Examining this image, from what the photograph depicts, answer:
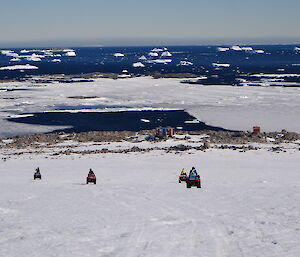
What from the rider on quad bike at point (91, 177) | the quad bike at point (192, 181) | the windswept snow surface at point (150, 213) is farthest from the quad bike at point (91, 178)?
the quad bike at point (192, 181)

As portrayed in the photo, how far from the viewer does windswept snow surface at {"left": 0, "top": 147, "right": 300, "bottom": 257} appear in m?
12.0

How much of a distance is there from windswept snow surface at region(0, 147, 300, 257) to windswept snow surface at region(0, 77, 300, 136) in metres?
21.2

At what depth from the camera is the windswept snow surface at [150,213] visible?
39.3ft

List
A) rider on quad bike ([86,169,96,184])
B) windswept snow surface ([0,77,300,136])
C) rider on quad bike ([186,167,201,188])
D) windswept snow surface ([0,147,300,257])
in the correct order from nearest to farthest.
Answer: windswept snow surface ([0,147,300,257]), rider on quad bike ([186,167,201,188]), rider on quad bike ([86,169,96,184]), windswept snow surface ([0,77,300,136])

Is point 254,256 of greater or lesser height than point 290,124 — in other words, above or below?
above

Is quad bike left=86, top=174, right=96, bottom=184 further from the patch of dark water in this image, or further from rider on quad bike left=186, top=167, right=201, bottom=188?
the patch of dark water

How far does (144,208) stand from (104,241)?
3586 millimetres

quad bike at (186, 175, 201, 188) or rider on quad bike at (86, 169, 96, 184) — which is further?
rider on quad bike at (86, 169, 96, 184)

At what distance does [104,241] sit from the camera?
41.1 ft

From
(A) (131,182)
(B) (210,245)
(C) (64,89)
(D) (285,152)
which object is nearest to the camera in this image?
(B) (210,245)

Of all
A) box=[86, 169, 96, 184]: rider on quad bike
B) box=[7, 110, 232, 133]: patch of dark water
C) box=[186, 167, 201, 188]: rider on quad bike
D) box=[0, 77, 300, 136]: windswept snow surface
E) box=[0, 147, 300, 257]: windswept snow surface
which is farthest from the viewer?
box=[0, 77, 300, 136]: windswept snow surface

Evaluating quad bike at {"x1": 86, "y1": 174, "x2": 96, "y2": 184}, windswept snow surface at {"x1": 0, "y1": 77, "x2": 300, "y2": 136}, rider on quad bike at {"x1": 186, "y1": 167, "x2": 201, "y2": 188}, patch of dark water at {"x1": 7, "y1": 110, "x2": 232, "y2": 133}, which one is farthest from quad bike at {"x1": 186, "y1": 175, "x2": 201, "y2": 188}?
patch of dark water at {"x1": 7, "y1": 110, "x2": 232, "y2": 133}

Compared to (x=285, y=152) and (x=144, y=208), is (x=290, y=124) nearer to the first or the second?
(x=285, y=152)

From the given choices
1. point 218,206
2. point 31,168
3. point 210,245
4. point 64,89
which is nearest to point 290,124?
point 31,168
